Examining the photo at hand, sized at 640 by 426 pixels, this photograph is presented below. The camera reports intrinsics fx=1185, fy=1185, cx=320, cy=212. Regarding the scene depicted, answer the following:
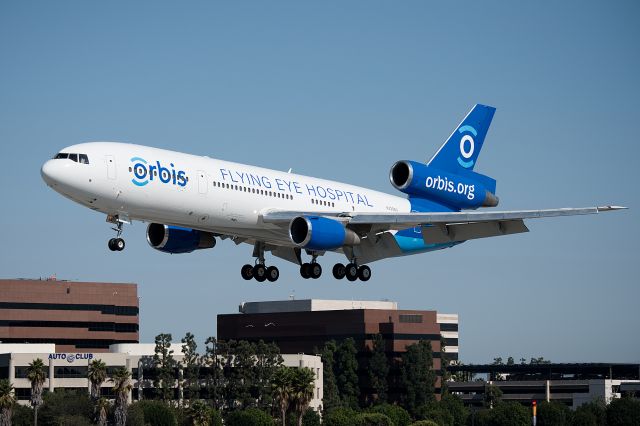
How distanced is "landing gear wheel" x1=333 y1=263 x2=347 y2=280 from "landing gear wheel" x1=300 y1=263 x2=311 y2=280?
1.51 meters

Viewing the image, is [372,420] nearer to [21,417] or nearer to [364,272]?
[21,417]

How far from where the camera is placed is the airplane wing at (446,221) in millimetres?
64875

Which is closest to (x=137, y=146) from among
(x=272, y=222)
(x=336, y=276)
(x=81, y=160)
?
(x=81, y=160)

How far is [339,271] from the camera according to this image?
71062mm

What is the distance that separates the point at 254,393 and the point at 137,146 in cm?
11009

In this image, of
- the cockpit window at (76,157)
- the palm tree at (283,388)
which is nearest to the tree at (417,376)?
the palm tree at (283,388)

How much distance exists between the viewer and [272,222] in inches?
2539

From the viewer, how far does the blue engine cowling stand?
67.1 meters

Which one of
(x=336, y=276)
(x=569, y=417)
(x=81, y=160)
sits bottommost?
(x=569, y=417)

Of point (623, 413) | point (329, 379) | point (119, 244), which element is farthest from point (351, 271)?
point (329, 379)

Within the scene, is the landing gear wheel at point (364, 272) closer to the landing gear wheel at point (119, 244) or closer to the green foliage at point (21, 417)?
the landing gear wheel at point (119, 244)

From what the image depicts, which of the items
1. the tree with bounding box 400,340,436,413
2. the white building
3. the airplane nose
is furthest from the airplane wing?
the tree with bounding box 400,340,436,413

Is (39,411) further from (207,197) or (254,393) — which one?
(207,197)

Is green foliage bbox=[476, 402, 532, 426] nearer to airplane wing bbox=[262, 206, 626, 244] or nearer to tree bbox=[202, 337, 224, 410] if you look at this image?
tree bbox=[202, 337, 224, 410]
